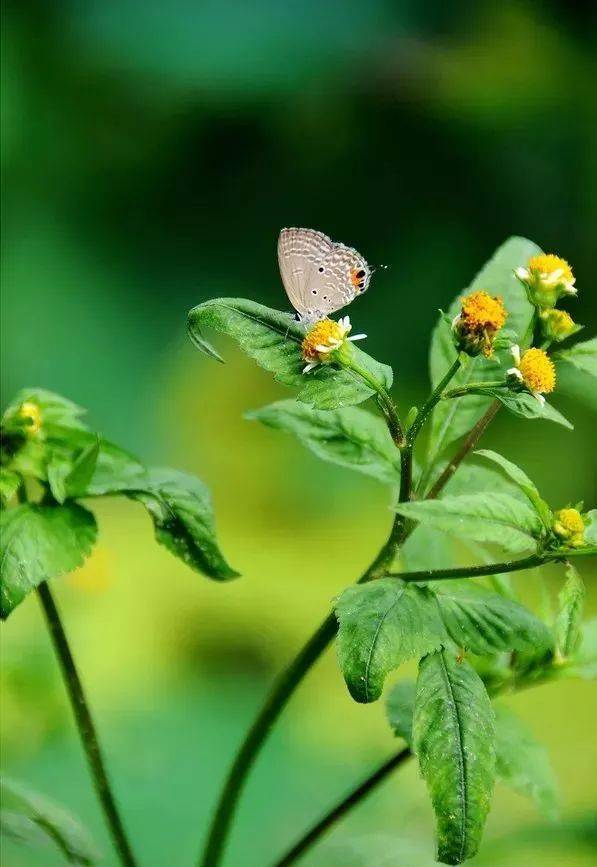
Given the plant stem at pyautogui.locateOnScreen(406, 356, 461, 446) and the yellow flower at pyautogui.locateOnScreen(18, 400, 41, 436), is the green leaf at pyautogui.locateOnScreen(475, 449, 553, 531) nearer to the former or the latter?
the plant stem at pyautogui.locateOnScreen(406, 356, 461, 446)

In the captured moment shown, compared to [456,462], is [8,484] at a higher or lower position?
lower

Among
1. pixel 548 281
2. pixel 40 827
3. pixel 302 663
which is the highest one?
pixel 548 281

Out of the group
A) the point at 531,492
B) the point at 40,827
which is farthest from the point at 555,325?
the point at 40,827

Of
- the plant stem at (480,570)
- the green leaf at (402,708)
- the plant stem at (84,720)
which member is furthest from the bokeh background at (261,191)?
the plant stem at (480,570)

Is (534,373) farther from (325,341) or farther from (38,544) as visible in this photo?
(38,544)

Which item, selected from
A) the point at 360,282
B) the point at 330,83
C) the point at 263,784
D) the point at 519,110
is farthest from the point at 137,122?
the point at 360,282

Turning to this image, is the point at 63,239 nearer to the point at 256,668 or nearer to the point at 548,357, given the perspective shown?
the point at 256,668

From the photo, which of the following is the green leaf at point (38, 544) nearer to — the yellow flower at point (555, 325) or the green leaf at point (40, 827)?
the green leaf at point (40, 827)
